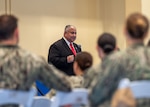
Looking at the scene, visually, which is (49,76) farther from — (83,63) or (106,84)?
(83,63)

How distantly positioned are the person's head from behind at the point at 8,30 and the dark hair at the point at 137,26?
0.72m

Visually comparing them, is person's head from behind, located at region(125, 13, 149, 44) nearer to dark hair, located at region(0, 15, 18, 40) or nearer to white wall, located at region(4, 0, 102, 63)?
dark hair, located at region(0, 15, 18, 40)

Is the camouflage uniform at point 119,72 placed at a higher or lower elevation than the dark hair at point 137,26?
lower

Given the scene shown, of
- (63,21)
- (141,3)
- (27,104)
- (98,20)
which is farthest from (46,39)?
(27,104)

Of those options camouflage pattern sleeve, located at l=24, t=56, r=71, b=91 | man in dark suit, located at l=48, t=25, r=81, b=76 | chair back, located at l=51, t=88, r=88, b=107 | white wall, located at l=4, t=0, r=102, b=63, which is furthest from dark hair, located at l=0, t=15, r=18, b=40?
white wall, located at l=4, t=0, r=102, b=63

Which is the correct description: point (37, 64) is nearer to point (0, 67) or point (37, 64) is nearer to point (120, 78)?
point (0, 67)

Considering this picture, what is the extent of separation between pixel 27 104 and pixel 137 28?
0.86 meters

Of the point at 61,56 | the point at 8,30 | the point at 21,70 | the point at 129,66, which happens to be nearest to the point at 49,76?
the point at 21,70

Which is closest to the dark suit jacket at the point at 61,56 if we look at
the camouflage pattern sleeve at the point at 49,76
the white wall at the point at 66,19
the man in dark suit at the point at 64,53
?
the man in dark suit at the point at 64,53

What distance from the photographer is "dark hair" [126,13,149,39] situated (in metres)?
2.21

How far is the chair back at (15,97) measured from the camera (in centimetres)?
229

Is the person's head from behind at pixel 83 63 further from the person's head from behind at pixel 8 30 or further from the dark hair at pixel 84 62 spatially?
the person's head from behind at pixel 8 30

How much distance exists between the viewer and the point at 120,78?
84.9 inches

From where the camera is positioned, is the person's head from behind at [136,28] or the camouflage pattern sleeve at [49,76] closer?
the person's head from behind at [136,28]
